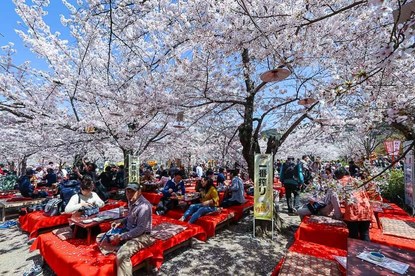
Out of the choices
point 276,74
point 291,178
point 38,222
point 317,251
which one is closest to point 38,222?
point 38,222

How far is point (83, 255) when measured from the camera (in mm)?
4078

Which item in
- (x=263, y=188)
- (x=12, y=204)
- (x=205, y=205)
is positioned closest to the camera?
(x=263, y=188)

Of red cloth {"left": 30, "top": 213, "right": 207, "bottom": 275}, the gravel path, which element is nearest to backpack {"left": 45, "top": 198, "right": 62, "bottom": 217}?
the gravel path

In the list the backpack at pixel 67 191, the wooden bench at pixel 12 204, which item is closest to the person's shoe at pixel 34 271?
the backpack at pixel 67 191

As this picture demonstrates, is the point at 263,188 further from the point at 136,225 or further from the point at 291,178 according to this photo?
the point at 136,225

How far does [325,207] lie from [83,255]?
5448 millimetres

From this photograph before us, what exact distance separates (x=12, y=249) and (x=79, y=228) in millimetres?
2062

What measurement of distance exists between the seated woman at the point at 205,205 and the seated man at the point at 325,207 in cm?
240

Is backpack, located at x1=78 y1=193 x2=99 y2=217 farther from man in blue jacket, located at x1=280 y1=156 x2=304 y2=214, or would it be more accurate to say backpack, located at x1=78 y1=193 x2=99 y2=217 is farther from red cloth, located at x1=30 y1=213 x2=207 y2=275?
man in blue jacket, located at x1=280 y1=156 x2=304 y2=214

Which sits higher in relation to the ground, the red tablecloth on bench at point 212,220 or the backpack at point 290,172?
the backpack at point 290,172

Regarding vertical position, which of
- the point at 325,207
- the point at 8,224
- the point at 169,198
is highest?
the point at 325,207

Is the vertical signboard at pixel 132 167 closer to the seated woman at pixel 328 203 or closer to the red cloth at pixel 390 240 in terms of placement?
the seated woman at pixel 328 203

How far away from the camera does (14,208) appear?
8.96 m

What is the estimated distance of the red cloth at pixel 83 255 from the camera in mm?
3674
